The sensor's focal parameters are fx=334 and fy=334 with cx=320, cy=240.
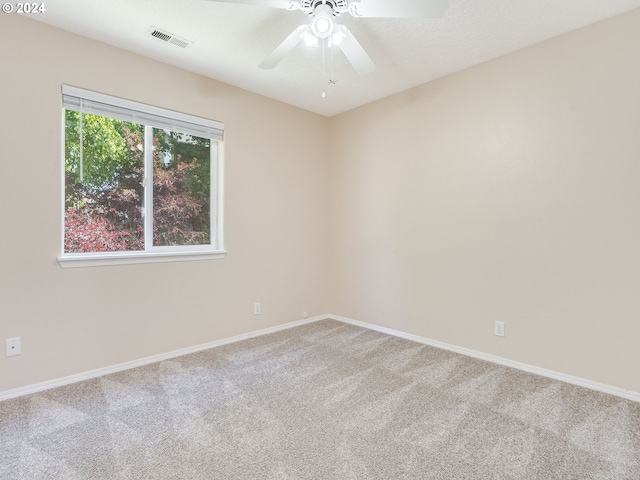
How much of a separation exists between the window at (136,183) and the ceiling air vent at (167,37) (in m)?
0.55

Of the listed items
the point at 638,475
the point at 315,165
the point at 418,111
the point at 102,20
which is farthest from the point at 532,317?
the point at 102,20

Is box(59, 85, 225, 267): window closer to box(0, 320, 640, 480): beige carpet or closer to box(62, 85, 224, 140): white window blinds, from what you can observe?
box(62, 85, 224, 140): white window blinds

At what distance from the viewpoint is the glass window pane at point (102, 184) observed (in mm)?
2465

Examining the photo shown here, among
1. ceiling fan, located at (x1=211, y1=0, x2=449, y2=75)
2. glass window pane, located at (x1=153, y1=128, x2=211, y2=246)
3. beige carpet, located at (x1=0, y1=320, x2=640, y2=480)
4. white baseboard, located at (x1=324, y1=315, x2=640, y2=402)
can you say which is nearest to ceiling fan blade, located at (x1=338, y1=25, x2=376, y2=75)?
ceiling fan, located at (x1=211, y1=0, x2=449, y2=75)

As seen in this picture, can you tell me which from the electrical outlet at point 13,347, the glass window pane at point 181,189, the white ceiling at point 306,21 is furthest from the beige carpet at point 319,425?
the white ceiling at point 306,21

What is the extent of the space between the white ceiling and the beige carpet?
97.6 inches

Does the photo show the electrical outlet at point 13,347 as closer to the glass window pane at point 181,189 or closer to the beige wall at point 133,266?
the beige wall at point 133,266

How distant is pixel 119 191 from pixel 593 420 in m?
3.58

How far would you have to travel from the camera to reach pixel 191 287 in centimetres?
299

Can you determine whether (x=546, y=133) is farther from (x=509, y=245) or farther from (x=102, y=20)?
(x=102, y=20)

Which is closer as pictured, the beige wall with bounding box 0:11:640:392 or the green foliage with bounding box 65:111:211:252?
the beige wall with bounding box 0:11:640:392

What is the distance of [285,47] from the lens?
2.02m

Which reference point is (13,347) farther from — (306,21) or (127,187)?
(306,21)

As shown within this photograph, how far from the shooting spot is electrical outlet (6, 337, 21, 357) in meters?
2.15
